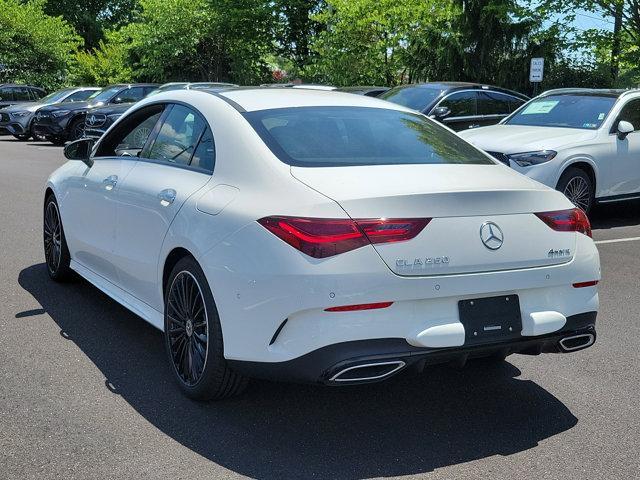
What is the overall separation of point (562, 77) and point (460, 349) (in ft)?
80.4

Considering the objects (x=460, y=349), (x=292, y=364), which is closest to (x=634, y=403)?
(x=460, y=349)

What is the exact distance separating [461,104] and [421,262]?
10285mm

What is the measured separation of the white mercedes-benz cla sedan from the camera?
335 centimetres

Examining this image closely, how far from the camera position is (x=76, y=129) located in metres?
22.0

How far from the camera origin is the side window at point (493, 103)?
45.1ft

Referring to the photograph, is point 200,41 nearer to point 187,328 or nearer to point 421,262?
point 187,328

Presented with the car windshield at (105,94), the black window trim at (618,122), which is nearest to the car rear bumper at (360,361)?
the black window trim at (618,122)

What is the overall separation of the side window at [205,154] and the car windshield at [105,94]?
1821cm

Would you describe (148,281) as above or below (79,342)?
above

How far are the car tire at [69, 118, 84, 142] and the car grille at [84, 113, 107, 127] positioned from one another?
2072mm

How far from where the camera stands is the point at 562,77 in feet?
85.9

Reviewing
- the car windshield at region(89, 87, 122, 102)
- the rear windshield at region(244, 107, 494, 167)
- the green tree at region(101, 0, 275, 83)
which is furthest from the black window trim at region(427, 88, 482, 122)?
the green tree at region(101, 0, 275, 83)

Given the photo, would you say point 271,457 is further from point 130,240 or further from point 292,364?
point 130,240

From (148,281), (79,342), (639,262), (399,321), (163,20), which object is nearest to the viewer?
(399,321)
